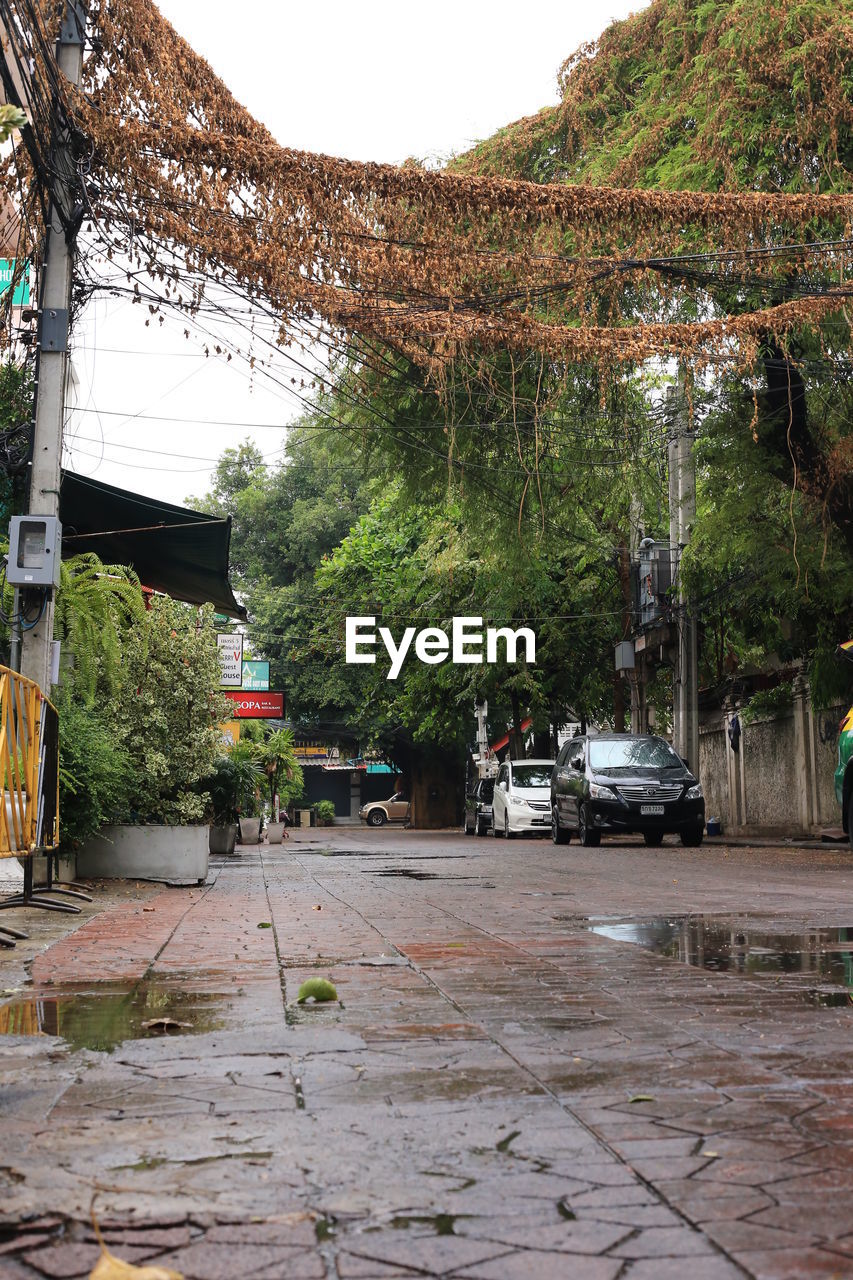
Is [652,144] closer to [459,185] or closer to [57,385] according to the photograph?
[459,185]

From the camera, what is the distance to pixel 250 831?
3297 cm

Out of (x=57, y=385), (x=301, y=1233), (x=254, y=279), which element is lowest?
(x=301, y=1233)

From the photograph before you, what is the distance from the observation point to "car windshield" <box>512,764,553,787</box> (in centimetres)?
3164

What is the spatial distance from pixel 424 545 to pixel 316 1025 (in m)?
30.9

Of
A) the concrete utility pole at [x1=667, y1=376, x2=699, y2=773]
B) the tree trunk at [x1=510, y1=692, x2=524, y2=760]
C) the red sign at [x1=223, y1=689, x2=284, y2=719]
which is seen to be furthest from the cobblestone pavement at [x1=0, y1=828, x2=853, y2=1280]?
the red sign at [x1=223, y1=689, x2=284, y2=719]

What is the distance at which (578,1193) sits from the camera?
2.49 m

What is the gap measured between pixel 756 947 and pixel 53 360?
807 centimetres

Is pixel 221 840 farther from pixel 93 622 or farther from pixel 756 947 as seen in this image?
pixel 756 947

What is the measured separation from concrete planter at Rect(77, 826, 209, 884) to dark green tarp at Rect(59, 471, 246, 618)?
3.76 meters

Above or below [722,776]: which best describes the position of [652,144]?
above

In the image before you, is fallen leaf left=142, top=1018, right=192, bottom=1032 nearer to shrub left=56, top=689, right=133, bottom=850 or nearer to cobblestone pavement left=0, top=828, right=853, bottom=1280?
cobblestone pavement left=0, top=828, right=853, bottom=1280

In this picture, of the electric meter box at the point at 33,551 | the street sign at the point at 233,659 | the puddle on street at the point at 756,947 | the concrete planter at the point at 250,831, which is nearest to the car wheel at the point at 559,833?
the street sign at the point at 233,659

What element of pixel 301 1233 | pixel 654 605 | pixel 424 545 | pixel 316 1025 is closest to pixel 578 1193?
pixel 301 1233

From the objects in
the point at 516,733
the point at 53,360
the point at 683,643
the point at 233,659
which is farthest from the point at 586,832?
the point at 516,733
